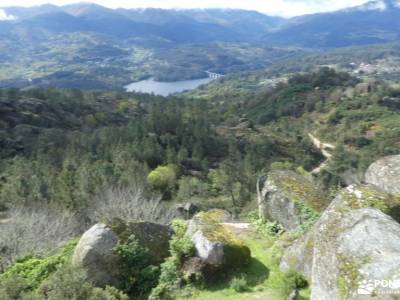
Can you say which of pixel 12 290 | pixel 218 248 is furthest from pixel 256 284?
pixel 12 290

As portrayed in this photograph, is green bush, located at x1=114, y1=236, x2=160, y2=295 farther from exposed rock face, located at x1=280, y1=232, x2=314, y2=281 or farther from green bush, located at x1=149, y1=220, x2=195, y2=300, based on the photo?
exposed rock face, located at x1=280, y1=232, x2=314, y2=281

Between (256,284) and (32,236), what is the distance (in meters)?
22.0

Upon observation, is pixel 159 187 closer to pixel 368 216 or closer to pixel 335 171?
pixel 335 171

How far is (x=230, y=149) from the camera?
112 meters

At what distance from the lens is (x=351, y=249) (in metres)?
9.15

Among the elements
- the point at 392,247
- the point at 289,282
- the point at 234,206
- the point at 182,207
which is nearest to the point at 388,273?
the point at 392,247

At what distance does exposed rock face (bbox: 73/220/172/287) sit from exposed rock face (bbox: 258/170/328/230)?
184 inches

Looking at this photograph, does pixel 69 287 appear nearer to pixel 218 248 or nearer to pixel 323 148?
pixel 218 248

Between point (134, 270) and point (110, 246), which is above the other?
point (110, 246)

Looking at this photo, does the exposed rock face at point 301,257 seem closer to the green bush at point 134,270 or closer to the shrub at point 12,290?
the green bush at point 134,270

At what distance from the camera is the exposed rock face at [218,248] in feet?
51.2

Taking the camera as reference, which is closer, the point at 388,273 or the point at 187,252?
the point at 388,273

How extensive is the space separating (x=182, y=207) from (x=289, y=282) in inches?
1428

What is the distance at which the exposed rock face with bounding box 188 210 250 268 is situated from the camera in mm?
15594
